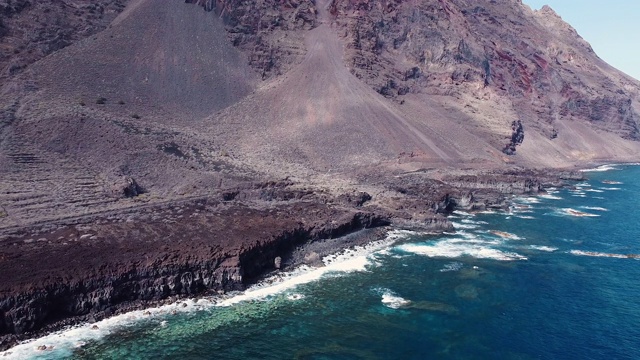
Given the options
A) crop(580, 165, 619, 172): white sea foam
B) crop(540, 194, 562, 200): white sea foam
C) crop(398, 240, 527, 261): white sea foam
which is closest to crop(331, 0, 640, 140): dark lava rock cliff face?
crop(580, 165, 619, 172): white sea foam

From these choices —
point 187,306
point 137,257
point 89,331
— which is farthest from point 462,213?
point 89,331

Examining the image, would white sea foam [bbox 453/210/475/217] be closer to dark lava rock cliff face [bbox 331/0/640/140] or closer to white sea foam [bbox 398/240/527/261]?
white sea foam [bbox 398/240/527/261]

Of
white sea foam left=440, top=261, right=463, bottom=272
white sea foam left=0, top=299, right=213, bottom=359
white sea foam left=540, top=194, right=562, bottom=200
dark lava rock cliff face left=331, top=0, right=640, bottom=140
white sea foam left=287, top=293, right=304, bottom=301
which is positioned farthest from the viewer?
dark lava rock cliff face left=331, top=0, right=640, bottom=140

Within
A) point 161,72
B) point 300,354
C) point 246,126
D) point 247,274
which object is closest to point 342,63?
point 246,126

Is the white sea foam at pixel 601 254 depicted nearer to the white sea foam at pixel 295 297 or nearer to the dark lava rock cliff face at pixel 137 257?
the dark lava rock cliff face at pixel 137 257

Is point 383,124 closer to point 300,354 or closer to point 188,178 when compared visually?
point 188,178
